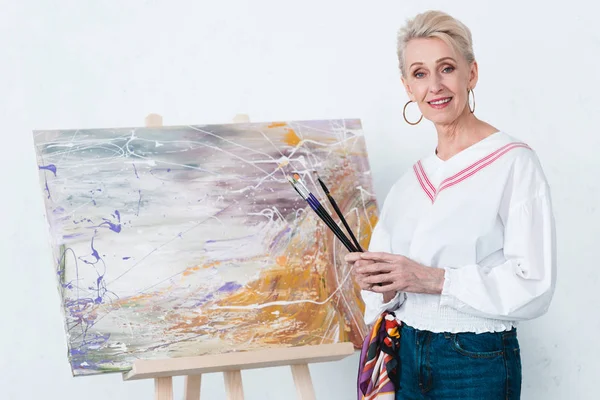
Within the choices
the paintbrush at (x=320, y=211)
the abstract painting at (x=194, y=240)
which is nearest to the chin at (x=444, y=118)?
the paintbrush at (x=320, y=211)

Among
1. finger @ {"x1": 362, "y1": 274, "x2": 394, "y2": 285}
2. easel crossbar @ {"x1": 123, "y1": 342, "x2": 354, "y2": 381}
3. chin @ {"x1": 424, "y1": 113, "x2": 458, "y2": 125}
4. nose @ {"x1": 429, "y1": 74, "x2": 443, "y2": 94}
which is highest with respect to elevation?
nose @ {"x1": 429, "y1": 74, "x2": 443, "y2": 94}

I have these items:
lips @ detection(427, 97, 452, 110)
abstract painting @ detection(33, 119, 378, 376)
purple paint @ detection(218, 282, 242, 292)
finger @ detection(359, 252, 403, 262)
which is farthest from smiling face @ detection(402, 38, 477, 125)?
purple paint @ detection(218, 282, 242, 292)

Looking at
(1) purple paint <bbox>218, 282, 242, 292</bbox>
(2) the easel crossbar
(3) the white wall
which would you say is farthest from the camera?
(3) the white wall

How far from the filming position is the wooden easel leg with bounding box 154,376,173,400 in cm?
226

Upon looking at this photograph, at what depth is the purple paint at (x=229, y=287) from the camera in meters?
2.44

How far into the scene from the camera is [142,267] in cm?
238

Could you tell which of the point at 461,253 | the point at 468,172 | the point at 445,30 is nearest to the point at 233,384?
the point at 461,253

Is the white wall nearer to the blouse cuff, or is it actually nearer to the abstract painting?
the abstract painting

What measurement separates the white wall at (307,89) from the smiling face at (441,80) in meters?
1.08

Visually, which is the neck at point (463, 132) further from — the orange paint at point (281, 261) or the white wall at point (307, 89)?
the white wall at point (307, 89)

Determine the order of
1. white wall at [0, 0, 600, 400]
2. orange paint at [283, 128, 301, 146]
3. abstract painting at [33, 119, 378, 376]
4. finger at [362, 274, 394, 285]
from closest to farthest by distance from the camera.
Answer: finger at [362, 274, 394, 285] < abstract painting at [33, 119, 378, 376] < orange paint at [283, 128, 301, 146] < white wall at [0, 0, 600, 400]

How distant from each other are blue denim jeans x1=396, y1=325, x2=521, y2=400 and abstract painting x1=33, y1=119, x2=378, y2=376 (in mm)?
574

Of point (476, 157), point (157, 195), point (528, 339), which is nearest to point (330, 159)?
point (157, 195)

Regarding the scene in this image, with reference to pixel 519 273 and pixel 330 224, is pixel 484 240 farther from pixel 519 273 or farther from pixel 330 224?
pixel 330 224
